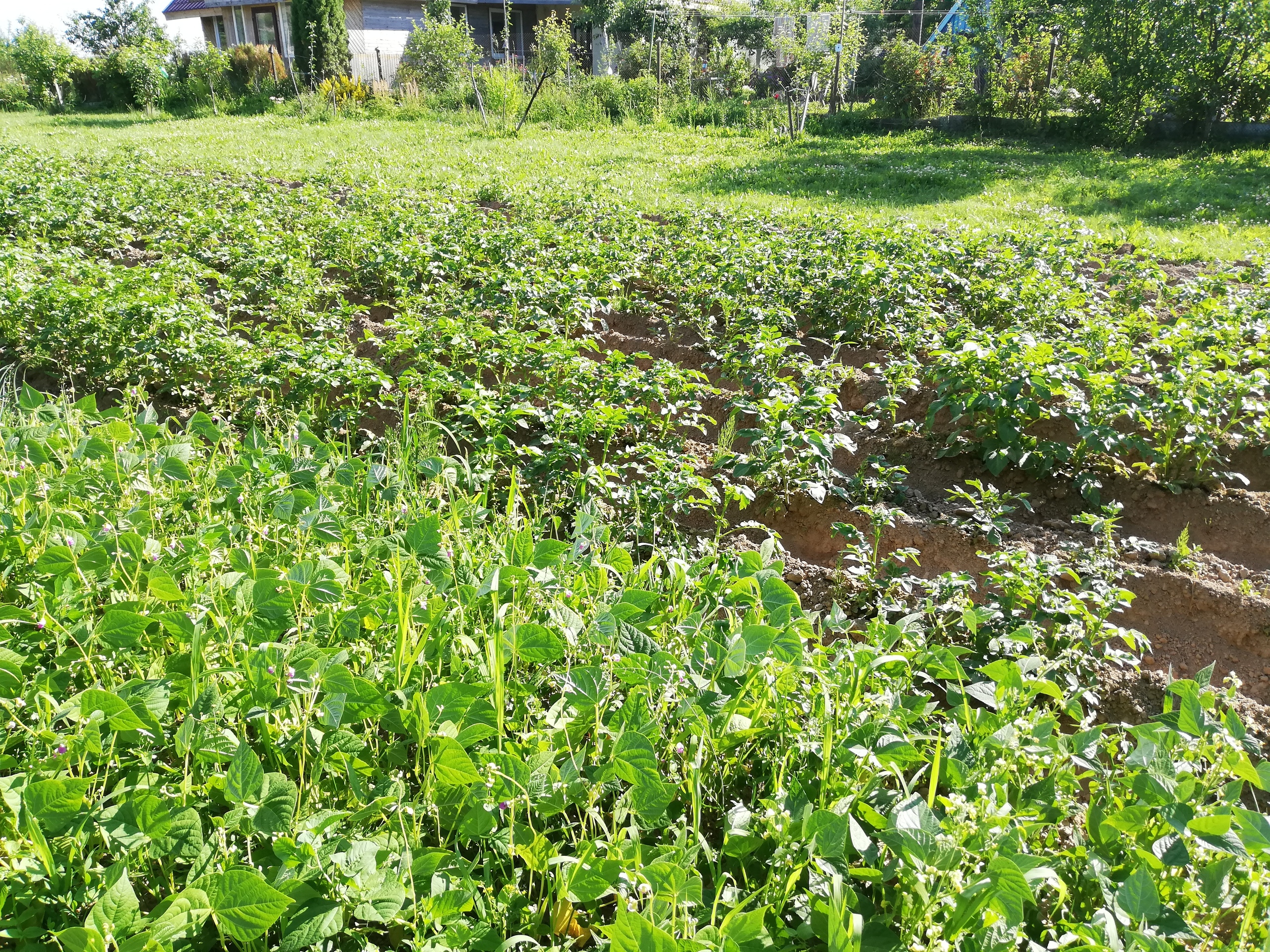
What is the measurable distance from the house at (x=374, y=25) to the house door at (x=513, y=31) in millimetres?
35

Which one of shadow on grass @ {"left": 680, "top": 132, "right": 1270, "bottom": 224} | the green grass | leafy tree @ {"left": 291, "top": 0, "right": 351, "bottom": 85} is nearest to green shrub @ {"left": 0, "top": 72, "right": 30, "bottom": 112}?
leafy tree @ {"left": 291, "top": 0, "right": 351, "bottom": 85}

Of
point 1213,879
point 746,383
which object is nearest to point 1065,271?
point 746,383

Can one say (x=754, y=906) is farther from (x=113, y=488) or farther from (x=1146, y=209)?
(x=1146, y=209)

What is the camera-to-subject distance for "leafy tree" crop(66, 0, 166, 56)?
3403 cm

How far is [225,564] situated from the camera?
232cm

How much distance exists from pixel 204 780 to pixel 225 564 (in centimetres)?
82

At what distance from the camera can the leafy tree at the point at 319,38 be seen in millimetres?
24156

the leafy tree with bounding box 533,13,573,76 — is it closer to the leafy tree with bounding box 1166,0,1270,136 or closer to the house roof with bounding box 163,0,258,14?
the leafy tree with bounding box 1166,0,1270,136

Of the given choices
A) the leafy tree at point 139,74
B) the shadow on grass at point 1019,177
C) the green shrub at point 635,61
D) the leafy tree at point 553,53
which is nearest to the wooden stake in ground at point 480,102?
the leafy tree at point 553,53

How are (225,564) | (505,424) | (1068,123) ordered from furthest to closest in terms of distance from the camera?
(1068,123) → (505,424) → (225,564)

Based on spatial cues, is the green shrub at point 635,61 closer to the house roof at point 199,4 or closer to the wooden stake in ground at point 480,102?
the wooden stake in ground at point 480,102

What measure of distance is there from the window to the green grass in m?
16.1

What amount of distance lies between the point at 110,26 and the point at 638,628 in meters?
43.8

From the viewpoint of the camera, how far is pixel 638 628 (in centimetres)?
211
